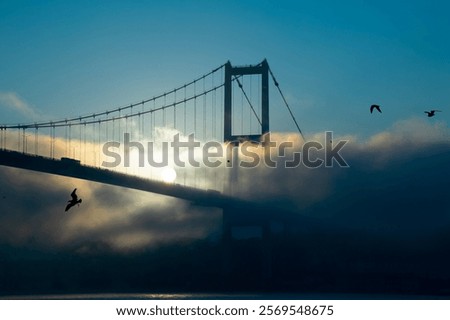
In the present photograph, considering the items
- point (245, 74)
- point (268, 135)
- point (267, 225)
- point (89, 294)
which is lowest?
point (89, 294)

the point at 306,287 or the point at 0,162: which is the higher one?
the point at 0,162

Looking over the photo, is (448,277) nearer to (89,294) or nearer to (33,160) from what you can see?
(89,294)

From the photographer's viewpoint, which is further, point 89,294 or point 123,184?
point 89,294

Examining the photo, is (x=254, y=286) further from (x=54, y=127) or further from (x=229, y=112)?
(x=54, y=127)

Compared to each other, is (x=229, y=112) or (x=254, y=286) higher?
(x=229, y=112)

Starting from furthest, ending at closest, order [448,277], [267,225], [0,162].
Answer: [448,277] → [267,225] → [0,162]

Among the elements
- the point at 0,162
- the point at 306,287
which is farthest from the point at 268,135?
the point at 306,287
